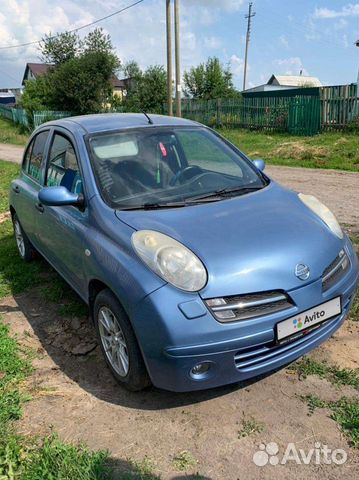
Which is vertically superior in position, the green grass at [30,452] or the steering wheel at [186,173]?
the steering wheel at [186,173]

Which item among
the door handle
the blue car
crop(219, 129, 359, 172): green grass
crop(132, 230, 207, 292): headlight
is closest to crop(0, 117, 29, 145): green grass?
crop(219, 129, 359, 172): green grass

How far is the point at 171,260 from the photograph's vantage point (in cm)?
248

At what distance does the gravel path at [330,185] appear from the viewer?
6.66m

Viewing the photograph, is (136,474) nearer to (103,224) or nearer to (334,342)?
(103,224)

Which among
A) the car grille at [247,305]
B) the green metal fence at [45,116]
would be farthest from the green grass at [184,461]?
the green metal fence at [45,116]

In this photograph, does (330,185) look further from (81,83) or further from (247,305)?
(81,83)

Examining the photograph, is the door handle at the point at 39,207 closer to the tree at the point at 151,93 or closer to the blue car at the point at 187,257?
the blue car at the point at 187,257

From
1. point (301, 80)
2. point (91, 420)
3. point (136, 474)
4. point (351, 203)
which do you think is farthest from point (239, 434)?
point (301, 80)

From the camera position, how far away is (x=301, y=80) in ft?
224

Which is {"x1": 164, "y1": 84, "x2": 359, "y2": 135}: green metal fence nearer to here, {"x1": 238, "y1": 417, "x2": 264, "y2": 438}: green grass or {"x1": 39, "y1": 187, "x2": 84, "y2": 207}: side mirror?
{"x1": 39, "y1": 187, "x2": 84, "y2": 207}: side mirror

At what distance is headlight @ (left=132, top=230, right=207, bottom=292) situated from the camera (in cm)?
239

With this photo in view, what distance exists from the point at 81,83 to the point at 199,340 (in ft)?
95.3

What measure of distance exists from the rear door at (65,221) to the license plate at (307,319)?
148 cm

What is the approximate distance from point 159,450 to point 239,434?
446 millimetres
